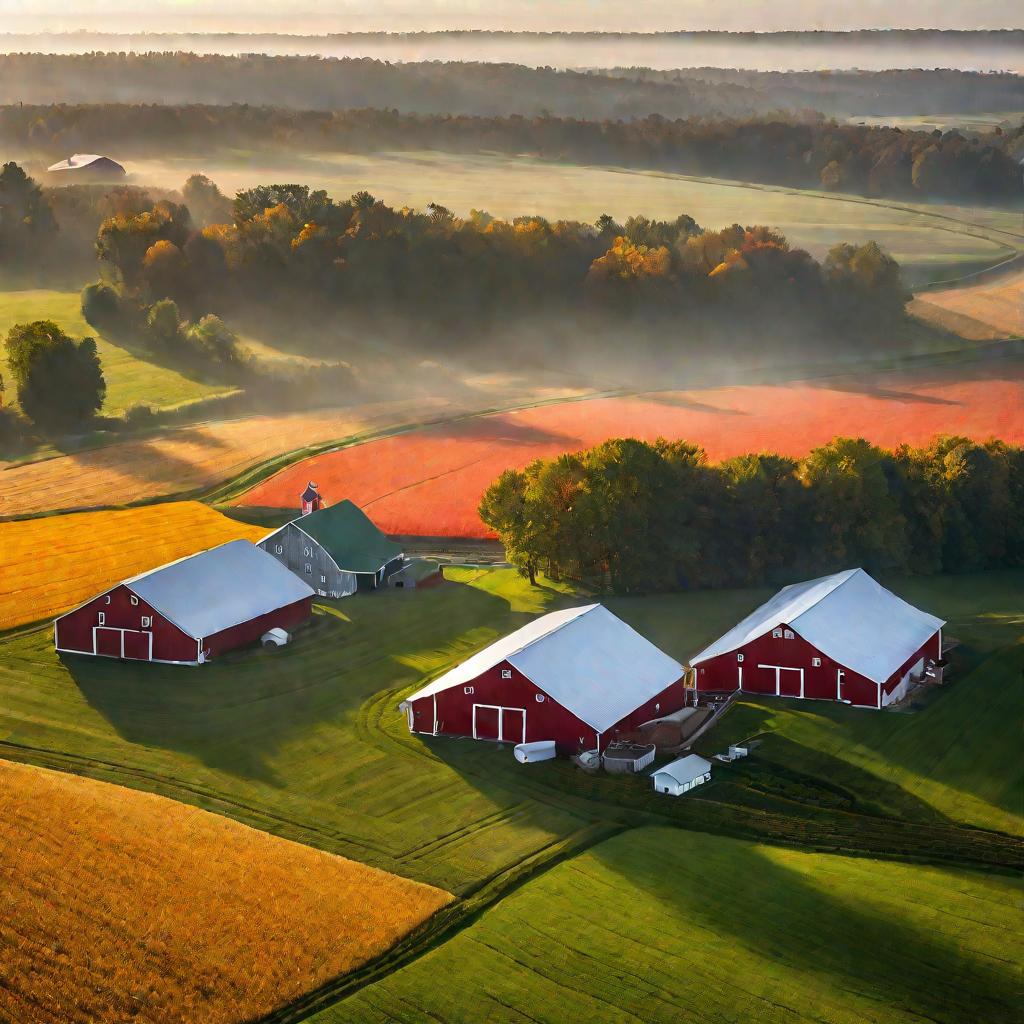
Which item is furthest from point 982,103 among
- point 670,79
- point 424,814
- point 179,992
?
point 179,992

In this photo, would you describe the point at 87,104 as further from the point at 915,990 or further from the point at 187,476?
the point at 915,990

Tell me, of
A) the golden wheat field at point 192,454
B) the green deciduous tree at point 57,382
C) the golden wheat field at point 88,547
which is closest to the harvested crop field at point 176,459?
the golden wheat field at point 192,454

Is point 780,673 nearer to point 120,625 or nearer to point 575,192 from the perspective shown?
point 120,625

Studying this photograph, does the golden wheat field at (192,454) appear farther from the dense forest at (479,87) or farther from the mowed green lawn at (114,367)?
the dense forest at (479,87)

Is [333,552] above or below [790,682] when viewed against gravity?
above

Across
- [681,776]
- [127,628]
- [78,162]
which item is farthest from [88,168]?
[681,776]

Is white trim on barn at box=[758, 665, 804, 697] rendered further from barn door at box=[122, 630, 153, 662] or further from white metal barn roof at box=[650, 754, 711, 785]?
barn door at box=[122, 630, 153, 662]
